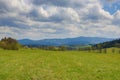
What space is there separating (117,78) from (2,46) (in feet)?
294

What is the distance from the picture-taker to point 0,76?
68.9ft

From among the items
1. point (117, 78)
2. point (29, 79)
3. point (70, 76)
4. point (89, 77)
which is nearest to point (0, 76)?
point (29, 79)

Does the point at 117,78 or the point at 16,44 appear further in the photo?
the point at 16,44

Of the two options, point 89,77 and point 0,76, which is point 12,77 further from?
point 89,77

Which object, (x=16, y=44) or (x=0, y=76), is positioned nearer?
(x=0, y=76)

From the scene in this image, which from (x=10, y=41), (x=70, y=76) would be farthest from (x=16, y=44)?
(x=70, y=76)

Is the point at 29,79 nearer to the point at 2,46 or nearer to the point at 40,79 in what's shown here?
the point at 40,79

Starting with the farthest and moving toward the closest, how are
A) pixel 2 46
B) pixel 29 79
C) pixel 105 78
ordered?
pixel 2 46
pixel 105 78
pixel 29 79

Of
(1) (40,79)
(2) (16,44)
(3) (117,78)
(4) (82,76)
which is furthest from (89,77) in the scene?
(2) (16,44)

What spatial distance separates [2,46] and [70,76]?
290ft

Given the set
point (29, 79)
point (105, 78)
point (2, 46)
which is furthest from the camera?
point (2, 46)

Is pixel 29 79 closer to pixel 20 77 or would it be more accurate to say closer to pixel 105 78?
pixel 20 77

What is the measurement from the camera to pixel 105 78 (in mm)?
21812

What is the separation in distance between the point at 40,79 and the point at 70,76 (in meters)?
3.01
